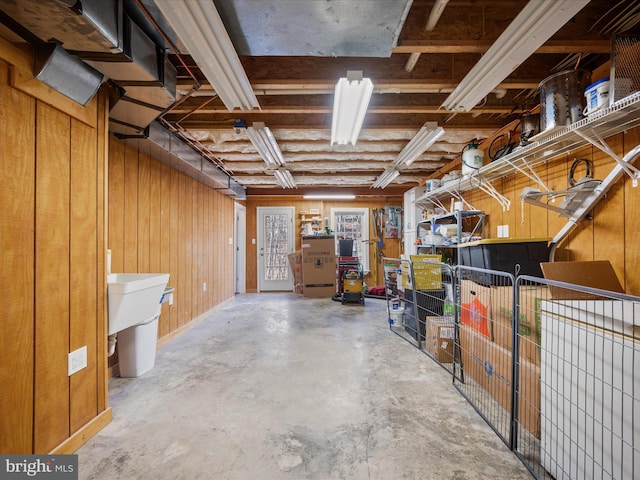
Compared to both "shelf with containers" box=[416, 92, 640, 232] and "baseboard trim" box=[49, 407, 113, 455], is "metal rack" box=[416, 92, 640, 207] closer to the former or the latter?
"shelf with containers" box=[416, 92, 640, 232]

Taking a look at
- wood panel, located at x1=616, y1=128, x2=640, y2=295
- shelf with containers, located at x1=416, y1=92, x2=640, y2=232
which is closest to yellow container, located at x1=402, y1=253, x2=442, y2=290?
shelf with containers, located at x1=416, y1=92, x2=640, y2=232

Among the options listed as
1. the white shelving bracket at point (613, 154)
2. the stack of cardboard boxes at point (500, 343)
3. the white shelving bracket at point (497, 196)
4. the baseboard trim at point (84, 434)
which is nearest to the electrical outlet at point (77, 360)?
the baseboard trim at point (84, 434)

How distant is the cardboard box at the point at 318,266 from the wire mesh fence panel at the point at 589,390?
15.4 ft

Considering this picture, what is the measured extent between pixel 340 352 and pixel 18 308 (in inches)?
97.6

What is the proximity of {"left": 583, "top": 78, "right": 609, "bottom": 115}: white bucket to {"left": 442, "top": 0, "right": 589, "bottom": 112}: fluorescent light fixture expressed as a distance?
0.53m

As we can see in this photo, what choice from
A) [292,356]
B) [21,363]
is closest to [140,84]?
[21,363]

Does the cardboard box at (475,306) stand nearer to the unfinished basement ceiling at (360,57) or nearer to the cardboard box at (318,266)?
the unfinished basement ceiling at (360,57)

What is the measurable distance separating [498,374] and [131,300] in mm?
2594

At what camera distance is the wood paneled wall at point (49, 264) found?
49.6 inches

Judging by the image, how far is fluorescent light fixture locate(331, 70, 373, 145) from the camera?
1859 mm

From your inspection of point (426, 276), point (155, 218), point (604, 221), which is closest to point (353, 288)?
point (426, 276)

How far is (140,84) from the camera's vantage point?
171 cm

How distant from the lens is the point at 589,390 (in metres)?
1.15

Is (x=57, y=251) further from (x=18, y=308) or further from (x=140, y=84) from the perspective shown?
(x=140, y=84)
